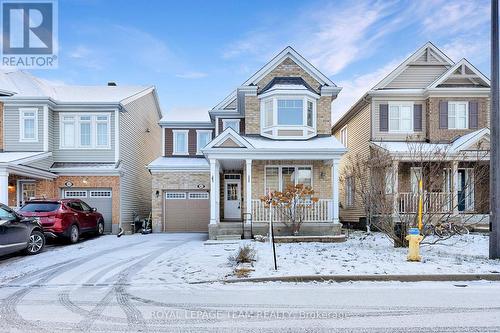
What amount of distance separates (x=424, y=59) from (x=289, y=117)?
830 cm

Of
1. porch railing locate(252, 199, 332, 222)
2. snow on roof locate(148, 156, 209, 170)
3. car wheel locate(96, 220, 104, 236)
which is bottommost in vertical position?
car wheel locate(96, 220, 104, 236)

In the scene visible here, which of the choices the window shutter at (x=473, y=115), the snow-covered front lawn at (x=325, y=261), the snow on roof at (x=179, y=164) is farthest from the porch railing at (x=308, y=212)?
the window shutter at (x=473, y=115)

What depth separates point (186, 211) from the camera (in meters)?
19.5

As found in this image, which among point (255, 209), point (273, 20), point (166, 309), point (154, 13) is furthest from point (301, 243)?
point (154, 13)

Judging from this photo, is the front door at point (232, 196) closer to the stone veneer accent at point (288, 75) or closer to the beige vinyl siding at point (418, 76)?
the stone veneer accent at point (288, 75)

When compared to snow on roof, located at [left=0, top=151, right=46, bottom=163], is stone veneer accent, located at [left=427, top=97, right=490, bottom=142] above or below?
above

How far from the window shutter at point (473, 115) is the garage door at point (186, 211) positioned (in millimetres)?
13293

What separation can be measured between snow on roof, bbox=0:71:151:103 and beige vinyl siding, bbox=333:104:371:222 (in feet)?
40.6

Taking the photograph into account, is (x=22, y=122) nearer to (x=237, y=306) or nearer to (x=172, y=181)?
(x=172, y=181)

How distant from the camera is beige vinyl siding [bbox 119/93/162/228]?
1947 centimetres

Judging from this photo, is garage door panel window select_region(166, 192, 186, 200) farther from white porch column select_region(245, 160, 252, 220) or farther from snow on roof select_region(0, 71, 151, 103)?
white porch column select_region(245, 160, 252, 220)

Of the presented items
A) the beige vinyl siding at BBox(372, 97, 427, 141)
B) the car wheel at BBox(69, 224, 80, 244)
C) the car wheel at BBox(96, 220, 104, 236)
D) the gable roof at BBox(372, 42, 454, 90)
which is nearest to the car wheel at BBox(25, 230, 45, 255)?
the car wheel at BBox(69, 224, 80, 244)

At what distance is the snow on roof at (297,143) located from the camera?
586 inches

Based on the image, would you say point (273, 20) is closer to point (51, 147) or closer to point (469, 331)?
point (51, 147)
